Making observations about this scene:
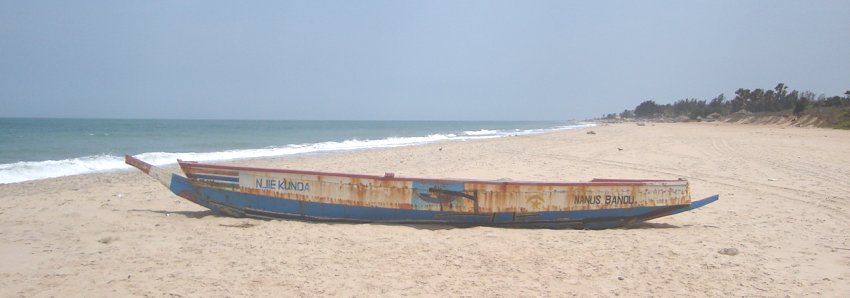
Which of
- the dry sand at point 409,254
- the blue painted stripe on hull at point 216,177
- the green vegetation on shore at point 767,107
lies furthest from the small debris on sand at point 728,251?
the green vegetation on shore at point 767,107

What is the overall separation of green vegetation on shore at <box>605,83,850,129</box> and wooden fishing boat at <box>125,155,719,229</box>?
116 feet

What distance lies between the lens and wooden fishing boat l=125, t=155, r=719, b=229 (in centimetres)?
603

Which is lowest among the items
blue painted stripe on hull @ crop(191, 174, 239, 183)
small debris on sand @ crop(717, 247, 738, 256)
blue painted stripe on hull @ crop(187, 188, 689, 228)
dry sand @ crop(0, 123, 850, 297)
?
dry sand @ crop(0, 123, 850, 297)

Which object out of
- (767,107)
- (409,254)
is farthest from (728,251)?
(767,107)

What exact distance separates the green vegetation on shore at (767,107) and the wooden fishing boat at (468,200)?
3541cm

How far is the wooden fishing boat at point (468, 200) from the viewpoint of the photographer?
19.8 ft

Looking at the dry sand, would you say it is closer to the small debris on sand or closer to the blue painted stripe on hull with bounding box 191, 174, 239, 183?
the small debris on sand

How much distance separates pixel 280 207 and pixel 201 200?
125 cm

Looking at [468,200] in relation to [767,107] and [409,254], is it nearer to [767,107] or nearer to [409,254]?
[409,254]

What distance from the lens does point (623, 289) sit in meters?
3.99

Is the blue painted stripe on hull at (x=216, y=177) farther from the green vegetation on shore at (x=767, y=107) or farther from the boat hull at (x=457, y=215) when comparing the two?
the green vegetation on shore at (x=767, y=107)

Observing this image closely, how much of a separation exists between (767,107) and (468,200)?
222ft

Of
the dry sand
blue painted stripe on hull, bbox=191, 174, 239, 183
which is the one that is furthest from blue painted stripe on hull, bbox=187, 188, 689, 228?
blue painted stripe on hull, bbox=191, 174, 239, 183

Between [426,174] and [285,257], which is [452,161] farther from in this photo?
[285,257]
